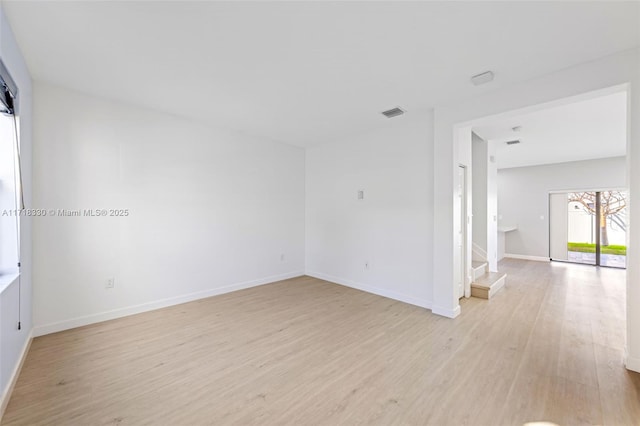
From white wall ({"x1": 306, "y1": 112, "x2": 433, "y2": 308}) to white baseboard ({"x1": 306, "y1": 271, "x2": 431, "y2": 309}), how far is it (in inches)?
0.5

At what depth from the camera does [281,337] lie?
2750 millimetres

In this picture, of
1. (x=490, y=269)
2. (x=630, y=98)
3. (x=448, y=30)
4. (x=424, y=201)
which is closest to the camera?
(x=448, y=30)

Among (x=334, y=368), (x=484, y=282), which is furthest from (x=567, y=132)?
(x=334, y=368)

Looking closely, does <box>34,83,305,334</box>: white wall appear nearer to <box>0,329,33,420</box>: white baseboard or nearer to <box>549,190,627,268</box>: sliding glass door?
<box>0,329,33,420</box>: white baseboard

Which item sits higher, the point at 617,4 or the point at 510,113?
the point at 617,4

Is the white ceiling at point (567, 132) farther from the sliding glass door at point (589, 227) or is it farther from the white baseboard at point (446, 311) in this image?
the white baseboard at point (446, 311)

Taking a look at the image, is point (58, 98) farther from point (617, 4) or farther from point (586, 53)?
point (586, 53)

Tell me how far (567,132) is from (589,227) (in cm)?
448

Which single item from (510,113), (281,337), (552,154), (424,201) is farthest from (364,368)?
(552,154)

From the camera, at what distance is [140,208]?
338cm

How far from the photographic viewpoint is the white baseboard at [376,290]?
143 inches

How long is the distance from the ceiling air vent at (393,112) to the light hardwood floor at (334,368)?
2702 mm

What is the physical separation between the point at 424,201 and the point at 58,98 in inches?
179

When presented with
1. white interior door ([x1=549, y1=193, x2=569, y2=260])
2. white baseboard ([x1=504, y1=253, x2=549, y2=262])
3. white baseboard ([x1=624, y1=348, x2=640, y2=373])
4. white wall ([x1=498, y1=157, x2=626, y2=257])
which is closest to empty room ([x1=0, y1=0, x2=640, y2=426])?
white baseboard ([x1=624, y1=348, x2=640, y2=373])
